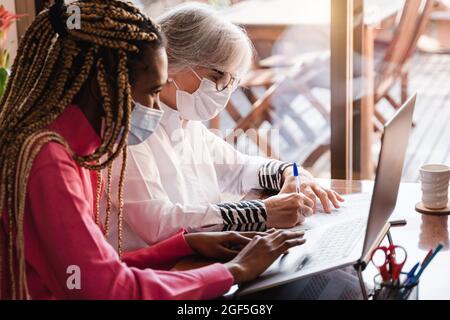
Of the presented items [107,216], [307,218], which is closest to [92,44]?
[107,216]

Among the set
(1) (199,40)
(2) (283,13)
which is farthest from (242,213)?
(2) (283,13)

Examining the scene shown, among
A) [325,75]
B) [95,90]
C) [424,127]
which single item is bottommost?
[424,127]

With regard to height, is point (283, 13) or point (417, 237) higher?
point (283, 13)

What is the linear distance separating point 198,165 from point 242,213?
1.08 ft

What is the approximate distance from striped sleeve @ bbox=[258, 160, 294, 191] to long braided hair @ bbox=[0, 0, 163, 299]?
2.33 ft

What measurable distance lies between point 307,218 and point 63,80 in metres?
0.70

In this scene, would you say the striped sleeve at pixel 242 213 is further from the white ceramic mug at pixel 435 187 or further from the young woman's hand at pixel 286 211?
the white ceramic mug at pixel 435 187

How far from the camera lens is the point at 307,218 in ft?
5.65

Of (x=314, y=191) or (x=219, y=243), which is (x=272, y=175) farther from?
(x=219, y=243)

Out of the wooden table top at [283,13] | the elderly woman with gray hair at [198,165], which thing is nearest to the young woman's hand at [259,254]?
the elderly woman with gray hair at [198,165]

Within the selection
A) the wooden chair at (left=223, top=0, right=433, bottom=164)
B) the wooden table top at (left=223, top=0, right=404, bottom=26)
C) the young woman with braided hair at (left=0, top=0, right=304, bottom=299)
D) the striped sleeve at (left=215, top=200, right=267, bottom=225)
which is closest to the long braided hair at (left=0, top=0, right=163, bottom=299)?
the young woman with braided hair at (left=0, top=0, right=304, bottom=299)

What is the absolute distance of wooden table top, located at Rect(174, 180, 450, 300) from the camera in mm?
1409

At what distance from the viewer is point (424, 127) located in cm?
340
